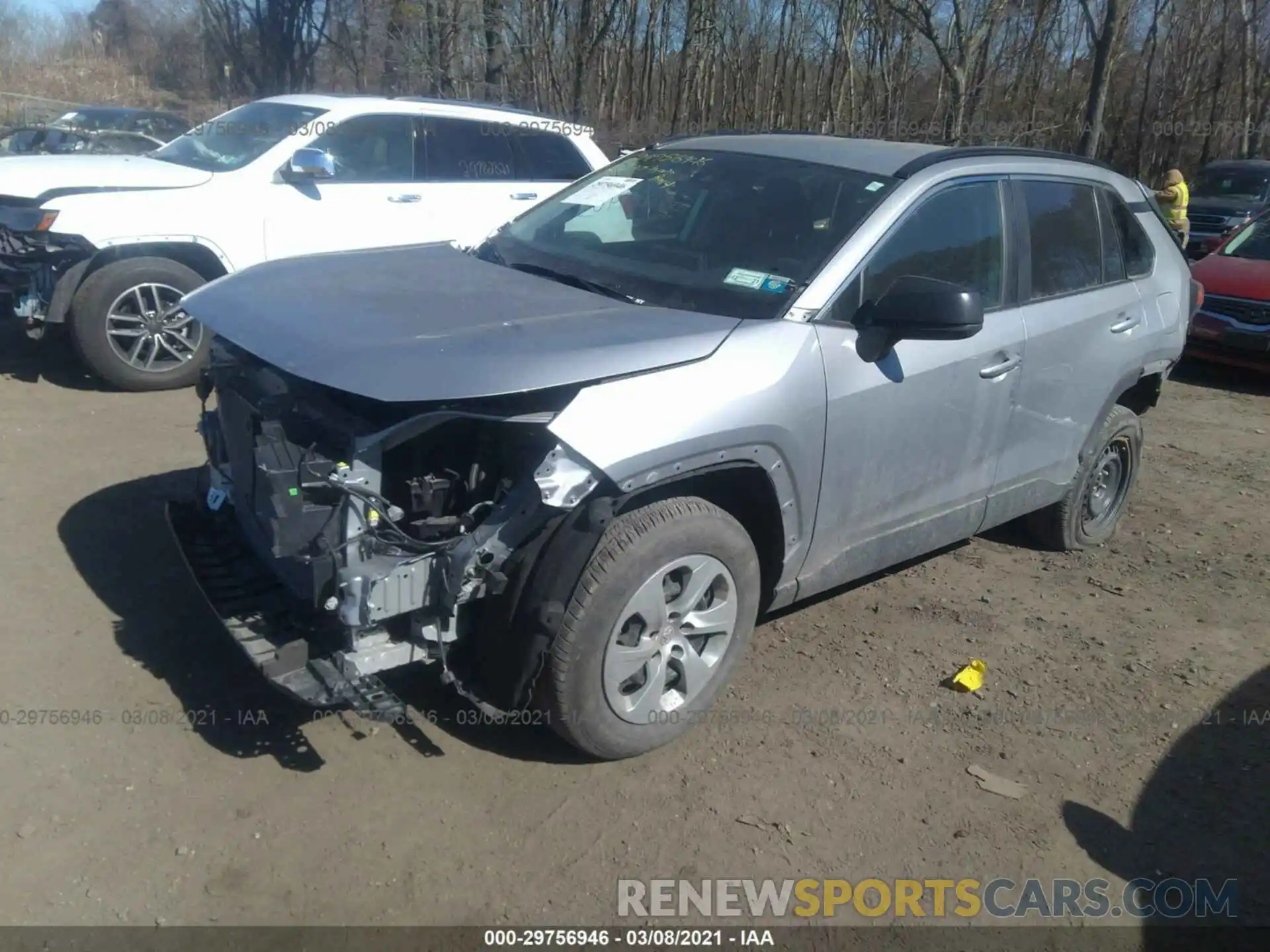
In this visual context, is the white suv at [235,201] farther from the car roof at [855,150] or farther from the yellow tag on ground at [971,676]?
the yellow tag on ground at [971,676]

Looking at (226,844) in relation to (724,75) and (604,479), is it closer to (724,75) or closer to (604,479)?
(604,479)

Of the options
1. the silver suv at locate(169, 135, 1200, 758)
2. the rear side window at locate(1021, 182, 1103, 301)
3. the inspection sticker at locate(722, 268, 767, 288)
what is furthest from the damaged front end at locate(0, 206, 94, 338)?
the rear side window at locate(1021, 182, 1103, 301)

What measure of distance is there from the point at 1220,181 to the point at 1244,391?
951 centimetres

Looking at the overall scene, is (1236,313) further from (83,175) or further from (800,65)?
(800,65)

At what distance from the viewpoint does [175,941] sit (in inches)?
107

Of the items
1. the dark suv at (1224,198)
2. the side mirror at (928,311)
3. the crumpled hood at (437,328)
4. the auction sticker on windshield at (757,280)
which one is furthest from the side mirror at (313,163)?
the dark suv at (1224,198)

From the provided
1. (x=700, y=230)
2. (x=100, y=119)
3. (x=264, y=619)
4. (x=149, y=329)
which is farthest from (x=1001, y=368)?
(x=100, y=119)

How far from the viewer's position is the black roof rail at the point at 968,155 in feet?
13.2

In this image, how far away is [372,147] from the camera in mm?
7715

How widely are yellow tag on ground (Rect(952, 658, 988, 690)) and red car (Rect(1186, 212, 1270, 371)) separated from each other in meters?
6.60

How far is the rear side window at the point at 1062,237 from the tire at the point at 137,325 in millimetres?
4804

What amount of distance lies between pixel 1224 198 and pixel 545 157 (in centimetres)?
1358

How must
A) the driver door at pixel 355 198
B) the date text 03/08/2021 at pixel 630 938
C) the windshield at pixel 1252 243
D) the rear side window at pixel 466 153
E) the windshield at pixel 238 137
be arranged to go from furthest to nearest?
the windshield at pixel 1252 243
the rear side window at pixel 466 153
the windshield at pixel 238 137
the driver door at pixel 355 198
the date text 03/08/2021 at pixel 630 938

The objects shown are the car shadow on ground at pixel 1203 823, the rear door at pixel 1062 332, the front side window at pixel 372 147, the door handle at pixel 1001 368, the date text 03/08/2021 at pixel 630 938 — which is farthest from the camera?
the front side window at pixel 372 147
